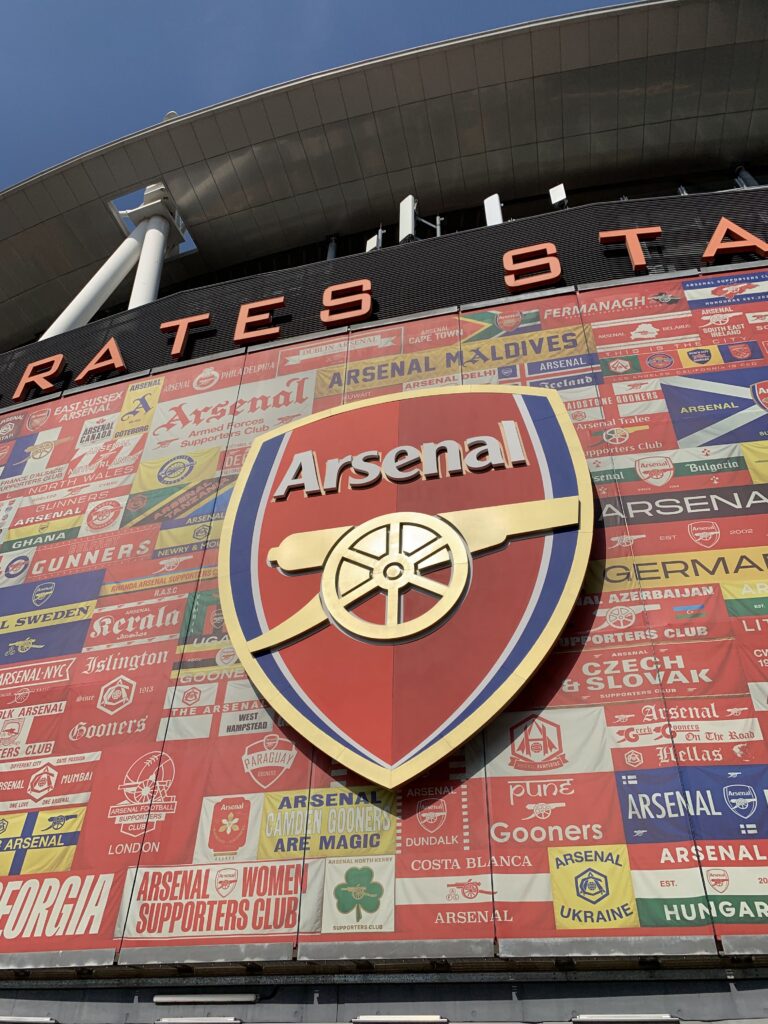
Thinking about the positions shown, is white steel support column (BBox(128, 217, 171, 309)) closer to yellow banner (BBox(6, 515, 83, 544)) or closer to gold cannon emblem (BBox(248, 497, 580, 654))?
yellow banner (BBox(6, 515, 83, 544))

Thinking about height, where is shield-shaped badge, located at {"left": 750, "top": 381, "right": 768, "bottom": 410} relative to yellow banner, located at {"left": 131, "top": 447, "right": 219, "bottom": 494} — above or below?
below

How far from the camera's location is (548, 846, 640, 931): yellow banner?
808cm

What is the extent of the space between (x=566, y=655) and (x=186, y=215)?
19.7 m

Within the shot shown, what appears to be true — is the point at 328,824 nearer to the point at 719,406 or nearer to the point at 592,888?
the point at 592,888

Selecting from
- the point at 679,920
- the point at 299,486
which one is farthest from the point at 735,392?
the point at 679,920

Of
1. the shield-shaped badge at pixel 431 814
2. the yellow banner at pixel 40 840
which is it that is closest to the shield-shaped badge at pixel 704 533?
the shield-shaped badge at pixel 431 814

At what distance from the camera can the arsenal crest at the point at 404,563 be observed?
9703 mm

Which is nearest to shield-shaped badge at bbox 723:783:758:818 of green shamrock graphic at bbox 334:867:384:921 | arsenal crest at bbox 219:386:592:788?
arsenal crest at bbox 219:386:592:788

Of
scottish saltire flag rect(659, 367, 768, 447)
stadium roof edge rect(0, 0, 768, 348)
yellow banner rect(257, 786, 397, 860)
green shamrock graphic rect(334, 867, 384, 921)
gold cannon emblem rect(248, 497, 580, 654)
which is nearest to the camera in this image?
green shamrock graphic rect(334, 867, 384, 921)

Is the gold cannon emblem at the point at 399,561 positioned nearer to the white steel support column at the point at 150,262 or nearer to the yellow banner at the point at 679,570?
the yellow banner at the point at 679,570

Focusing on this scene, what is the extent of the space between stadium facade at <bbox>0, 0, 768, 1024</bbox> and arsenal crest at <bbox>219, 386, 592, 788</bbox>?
49mm

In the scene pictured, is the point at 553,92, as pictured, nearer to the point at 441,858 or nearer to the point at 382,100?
the point at 382,100

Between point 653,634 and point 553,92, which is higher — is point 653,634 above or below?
below

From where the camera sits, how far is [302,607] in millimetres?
10977
